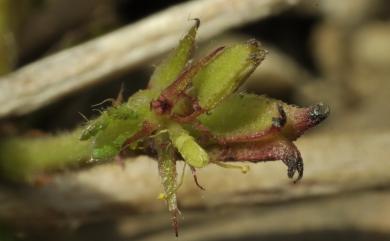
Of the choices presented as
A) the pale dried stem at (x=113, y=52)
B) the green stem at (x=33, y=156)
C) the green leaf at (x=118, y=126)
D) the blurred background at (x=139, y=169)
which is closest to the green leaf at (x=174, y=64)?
the green leaf at (x=118, y=126)

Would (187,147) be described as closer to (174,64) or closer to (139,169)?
(174,64)

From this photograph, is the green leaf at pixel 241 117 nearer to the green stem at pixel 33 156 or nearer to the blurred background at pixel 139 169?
the blurred background at pixel 139 169

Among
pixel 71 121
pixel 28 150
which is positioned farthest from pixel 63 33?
pixel 28 150

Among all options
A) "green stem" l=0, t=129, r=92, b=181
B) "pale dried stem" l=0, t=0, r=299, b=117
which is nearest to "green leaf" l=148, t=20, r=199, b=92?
"green stem" l=0, t=129, r=92, b=181

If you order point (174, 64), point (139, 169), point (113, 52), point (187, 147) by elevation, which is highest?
point (113, 52)

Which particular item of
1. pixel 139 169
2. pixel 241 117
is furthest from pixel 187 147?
pixel 139 169

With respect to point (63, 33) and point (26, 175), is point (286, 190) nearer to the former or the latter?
point (26, 175)
